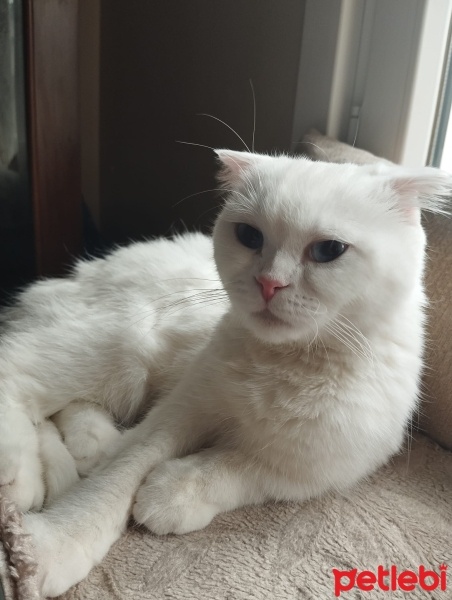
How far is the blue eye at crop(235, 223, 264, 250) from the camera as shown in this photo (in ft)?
2.61

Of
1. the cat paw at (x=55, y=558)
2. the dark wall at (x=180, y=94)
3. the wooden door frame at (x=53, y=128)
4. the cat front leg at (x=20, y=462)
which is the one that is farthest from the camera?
the dark wall at (x=180, y=94)

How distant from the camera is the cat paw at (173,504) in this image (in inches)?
30.6

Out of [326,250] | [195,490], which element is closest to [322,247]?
[326,250]

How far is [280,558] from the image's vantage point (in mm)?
762

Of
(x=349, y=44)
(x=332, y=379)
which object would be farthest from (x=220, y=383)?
(x=349, y=44)

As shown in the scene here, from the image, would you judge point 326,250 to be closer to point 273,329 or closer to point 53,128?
point 273,329

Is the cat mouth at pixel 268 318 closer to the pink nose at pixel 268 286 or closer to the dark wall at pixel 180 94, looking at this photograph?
the pink nose at pixel 268 286

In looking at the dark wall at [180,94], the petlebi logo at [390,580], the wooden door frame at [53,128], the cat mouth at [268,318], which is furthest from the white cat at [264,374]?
the dark wall at [180,94]

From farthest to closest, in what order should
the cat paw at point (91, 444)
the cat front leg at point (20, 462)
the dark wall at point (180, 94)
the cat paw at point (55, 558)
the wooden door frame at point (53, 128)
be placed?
the dark wall at point (180, 94)
the wooden door frame at point (53, 128)
the cat paw at point (91, 444)
the cat front leg at point (20, 462)
the cat paw at point (55, 558)

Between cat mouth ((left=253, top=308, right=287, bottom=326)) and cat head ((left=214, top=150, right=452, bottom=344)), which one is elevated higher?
cat head ((left=214, top=150, right=452, bottom=344))

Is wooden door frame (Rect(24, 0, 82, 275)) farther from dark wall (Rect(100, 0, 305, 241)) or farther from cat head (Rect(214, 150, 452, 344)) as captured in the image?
cat head (Rect(214, 150, 452, 344))

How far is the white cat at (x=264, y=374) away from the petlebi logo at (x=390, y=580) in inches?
5.3


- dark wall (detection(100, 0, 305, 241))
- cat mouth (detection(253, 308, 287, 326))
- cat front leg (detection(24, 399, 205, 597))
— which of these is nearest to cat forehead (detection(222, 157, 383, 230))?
cat mouth (detection(253, 308, 287, 326))

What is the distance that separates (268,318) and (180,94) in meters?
1.19
